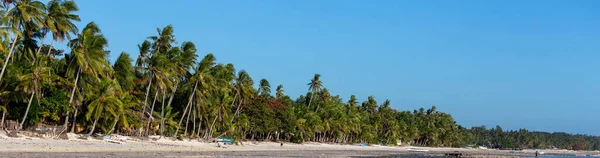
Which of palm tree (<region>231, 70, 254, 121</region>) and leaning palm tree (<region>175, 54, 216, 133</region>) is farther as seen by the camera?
palm tree (<region>231, 70, 254, 121</region>)

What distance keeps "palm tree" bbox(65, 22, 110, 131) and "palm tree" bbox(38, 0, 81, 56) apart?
94 cm

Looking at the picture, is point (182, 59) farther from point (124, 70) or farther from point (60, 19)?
point (60, 19)

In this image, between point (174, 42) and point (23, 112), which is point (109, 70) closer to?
point (23, 112)

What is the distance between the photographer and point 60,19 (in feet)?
129

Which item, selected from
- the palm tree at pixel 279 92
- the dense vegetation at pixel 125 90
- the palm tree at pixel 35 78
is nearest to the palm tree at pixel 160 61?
the dense vegetation at pixel 125 90

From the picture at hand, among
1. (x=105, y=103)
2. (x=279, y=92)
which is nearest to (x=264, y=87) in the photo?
(x=279, y=92)

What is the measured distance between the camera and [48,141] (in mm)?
35938

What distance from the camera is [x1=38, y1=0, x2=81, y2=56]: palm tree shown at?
38.6m

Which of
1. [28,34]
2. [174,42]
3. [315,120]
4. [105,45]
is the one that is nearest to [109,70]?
[105,45]

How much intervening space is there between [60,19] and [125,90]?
1460 centimetres

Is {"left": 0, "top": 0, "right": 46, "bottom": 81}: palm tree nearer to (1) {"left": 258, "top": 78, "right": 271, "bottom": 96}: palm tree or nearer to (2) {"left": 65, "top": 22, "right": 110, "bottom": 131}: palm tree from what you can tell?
(2) {"left": 65, "top": 22, "right": 110, "bottom": 131}: palm tree

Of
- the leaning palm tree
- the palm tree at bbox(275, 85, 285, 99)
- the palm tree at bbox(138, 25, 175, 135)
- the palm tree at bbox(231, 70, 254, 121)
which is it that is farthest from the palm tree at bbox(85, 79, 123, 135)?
the palm tree at bbox(275, 85, 285, 99)

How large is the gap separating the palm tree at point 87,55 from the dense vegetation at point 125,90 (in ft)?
0.22

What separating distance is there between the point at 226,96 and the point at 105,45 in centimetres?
2173
